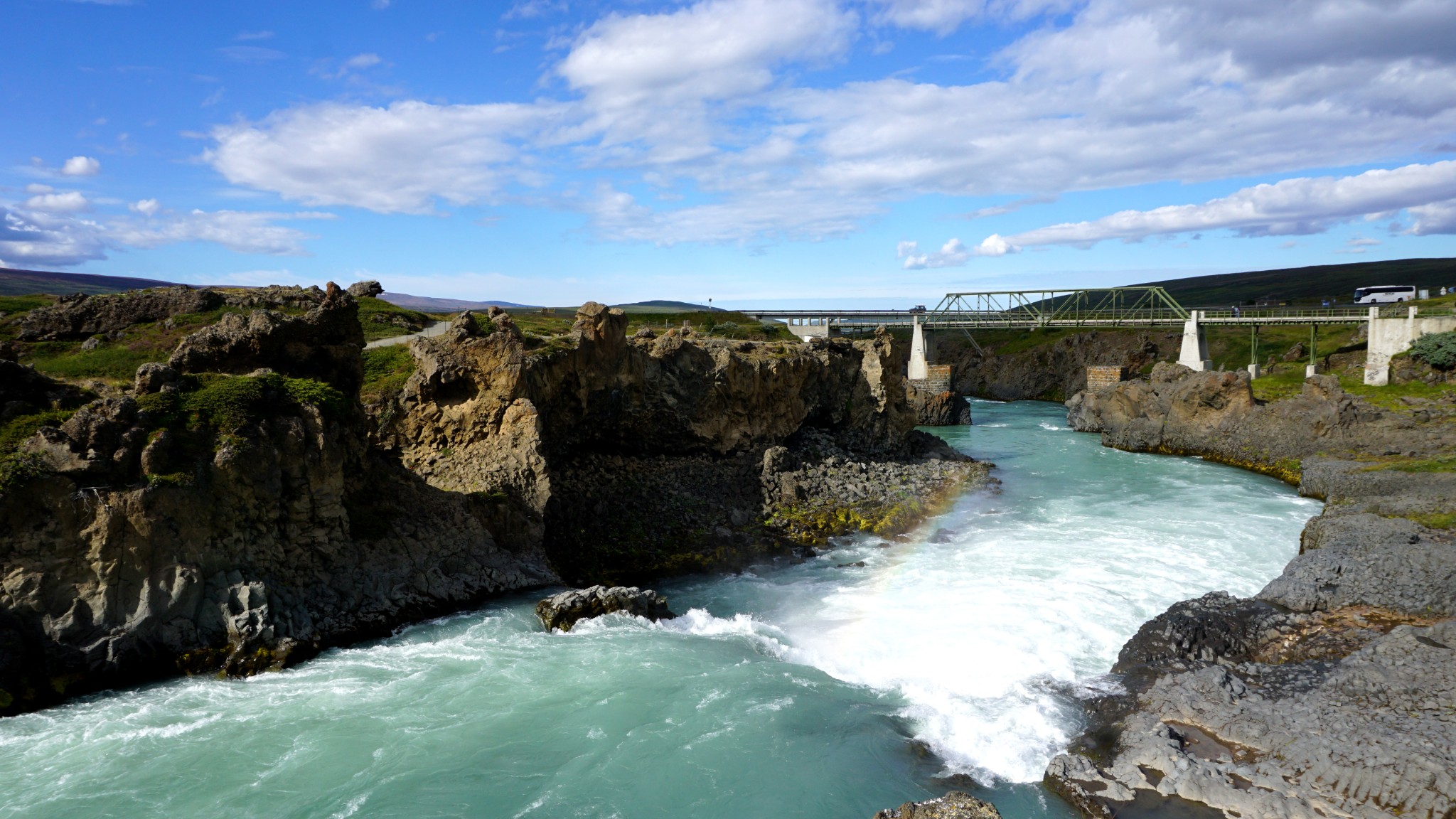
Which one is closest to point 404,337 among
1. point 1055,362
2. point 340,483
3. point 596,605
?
point 340,483

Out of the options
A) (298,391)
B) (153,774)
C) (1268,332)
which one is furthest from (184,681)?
(1268,332)

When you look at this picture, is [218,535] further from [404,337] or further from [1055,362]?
[1055,362]

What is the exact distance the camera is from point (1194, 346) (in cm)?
7206

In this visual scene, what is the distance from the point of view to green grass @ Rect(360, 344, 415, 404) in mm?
28625

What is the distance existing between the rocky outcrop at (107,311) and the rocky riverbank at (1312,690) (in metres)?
33.7

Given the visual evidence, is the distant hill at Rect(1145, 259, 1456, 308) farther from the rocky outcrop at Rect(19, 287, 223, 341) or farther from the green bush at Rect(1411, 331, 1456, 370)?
the rocky outcrop at Rect(19, 287, 223, 341)

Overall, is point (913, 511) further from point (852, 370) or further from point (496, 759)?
point (496, 759)

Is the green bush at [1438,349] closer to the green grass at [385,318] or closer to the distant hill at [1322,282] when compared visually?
the green grass at [385,318]

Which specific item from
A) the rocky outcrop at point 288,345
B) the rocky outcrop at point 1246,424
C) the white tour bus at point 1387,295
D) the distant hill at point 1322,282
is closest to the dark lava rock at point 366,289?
the rocky outcrop at point 288,345

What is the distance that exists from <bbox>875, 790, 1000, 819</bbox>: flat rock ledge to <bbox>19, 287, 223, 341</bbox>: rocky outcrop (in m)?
31.5

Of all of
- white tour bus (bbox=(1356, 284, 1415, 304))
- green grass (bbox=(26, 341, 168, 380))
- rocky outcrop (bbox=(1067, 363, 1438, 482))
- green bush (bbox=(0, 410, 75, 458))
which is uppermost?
white tour bus (bbox=(1356, 284, 1415, 304))

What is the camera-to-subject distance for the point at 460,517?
2248 centimetres

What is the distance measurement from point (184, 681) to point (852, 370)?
37.6 metres

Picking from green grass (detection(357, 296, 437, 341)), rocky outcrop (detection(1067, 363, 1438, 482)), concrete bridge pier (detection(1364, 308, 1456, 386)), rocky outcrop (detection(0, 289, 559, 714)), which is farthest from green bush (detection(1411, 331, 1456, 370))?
green grass (detection(357, 296, 437, 341))
